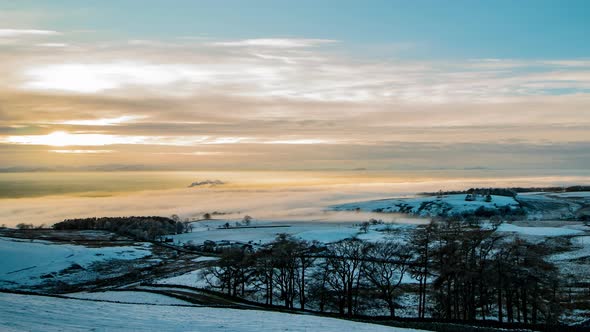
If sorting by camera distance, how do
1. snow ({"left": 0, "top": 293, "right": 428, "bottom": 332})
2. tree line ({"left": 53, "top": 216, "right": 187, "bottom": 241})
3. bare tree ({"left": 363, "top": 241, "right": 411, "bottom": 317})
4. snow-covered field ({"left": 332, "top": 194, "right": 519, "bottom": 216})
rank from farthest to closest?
1. snow-covered field ({"left": 332, "top": 194, "right": 519, "bottom": 216})
2. tree line ({"left": 53, "top": 216, "right": 187, "bottom": 241})
3. bare tree ({"left": 363, "top": 241, "right": 411, "bottom": 317})
4. snow ({"left": 0, "top": 293, "right": 428, "bottom": 332})

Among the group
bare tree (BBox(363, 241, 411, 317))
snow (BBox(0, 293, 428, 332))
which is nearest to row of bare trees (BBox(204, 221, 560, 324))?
bare tree (BBox(363, 241, 411, 317))

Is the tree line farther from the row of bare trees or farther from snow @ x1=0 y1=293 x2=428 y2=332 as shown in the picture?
snow @ x1=0 y1=293 x2=428 y2=332

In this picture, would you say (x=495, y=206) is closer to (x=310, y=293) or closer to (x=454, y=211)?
(x=454, y=211)

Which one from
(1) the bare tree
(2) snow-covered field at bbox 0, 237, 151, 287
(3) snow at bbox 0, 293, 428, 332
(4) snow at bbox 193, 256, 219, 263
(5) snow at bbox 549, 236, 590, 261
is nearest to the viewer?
(3) snow at bbox 0, 293, 428, 332

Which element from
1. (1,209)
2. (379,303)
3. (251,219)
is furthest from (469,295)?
(1,209)

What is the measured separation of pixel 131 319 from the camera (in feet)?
65.9

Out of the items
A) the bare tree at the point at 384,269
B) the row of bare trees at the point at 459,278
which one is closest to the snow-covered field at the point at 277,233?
the bare tree at the point at 384,269

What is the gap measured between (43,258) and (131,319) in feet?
216

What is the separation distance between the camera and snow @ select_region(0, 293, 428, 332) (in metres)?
17.3

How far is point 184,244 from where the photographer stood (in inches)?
4289

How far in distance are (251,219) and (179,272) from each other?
9408cm

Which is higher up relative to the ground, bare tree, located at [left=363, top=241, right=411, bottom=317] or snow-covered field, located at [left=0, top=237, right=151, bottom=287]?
bare tree, located at [left=363, top=241, right=411, bottom=317]

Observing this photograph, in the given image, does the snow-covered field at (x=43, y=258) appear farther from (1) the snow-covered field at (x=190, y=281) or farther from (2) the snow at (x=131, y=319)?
(2) the snow at (x=131, y=319)

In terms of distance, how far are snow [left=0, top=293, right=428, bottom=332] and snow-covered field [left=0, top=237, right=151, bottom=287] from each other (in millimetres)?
48269
